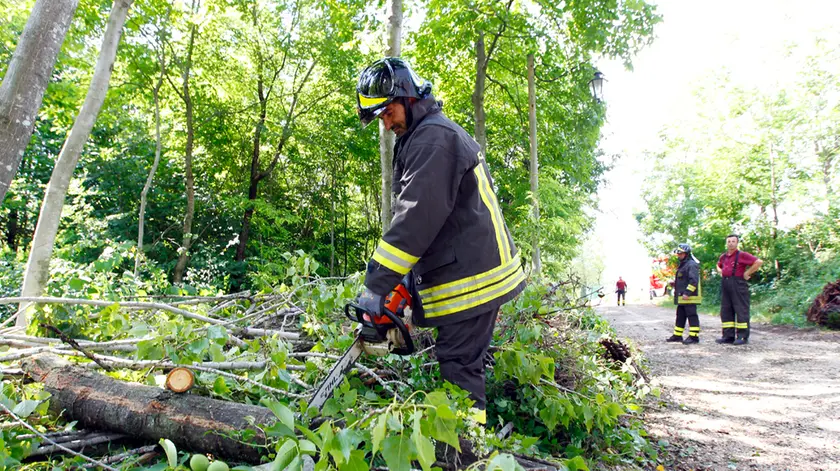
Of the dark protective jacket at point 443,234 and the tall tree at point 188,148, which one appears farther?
the tall tree at point 188,148

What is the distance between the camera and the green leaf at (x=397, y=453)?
4.44ft

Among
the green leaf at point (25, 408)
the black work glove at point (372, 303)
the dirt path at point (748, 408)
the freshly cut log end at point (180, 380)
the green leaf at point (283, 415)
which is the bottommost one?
the dirt path at point (748, 408)

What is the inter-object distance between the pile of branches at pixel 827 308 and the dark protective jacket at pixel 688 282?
12.4 ft

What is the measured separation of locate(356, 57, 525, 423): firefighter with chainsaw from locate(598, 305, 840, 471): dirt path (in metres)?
1.87

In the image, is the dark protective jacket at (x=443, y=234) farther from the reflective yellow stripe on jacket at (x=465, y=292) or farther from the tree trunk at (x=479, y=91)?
the tree trunk at (x=479, y=91)

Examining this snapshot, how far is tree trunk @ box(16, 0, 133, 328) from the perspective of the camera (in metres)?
4.67

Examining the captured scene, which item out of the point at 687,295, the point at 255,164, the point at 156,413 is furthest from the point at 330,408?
the point at 255,164

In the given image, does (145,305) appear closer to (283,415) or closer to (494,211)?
(283,415)

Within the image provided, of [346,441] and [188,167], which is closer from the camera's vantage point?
[346,441]

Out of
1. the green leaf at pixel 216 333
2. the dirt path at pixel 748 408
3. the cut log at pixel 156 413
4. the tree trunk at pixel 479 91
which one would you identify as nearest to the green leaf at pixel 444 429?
the cut log at pixel 156 413

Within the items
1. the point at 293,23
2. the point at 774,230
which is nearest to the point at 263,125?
the point at 293,23

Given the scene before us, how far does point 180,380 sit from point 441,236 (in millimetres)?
1455

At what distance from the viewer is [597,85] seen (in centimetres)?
912

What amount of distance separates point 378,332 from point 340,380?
273mm
